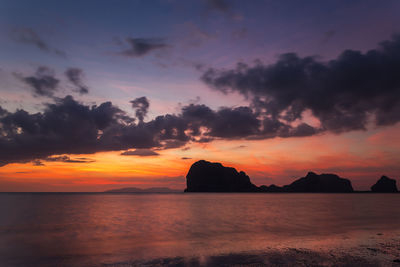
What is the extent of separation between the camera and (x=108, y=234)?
4209 cm

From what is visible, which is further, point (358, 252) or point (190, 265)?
point (358, 252)

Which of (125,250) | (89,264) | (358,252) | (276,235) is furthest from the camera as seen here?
(276,235)

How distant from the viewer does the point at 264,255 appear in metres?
25.7

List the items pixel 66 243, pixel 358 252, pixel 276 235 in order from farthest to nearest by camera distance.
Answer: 1. pixel 276 235
2. pixel 66 243
3. pixel 358 252

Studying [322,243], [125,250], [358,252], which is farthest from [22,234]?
[358,252]

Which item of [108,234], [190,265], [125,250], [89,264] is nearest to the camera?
[190,265]

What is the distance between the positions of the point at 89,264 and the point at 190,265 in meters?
8.82

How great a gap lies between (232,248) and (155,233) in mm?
16518

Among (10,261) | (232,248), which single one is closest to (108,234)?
(10,261)

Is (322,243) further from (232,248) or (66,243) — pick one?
(66,243)

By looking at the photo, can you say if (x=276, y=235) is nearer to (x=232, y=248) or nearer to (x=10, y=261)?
(x=232, y=248)

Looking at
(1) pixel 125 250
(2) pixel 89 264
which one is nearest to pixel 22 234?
(1) pixel 125 250

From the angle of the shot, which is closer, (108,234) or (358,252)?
(358,252)

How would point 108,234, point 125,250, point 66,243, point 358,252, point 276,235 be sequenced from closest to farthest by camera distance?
1. point 358,252
2. point 125,250
3. point 66,243
4. point 276,235
5. point 108,234
